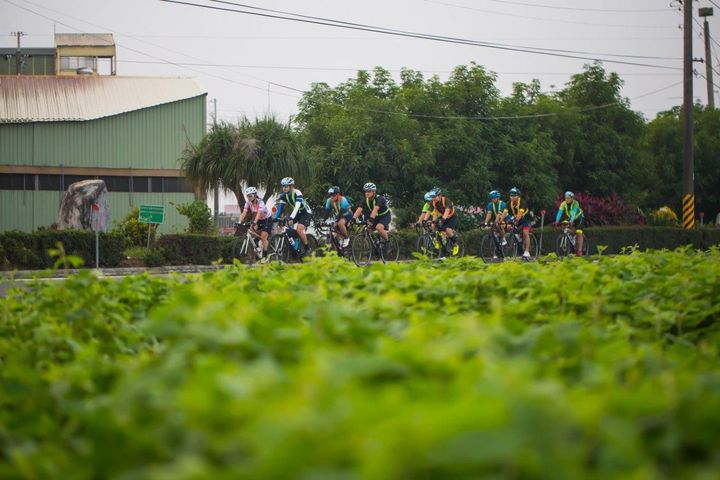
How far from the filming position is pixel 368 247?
83.8ft

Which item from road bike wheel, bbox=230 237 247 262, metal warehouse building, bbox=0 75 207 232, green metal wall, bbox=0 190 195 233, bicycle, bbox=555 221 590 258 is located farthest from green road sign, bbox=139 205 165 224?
metal warehouse building, bbox=0 75 207 232

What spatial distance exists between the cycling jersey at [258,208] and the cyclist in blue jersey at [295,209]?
276 mm

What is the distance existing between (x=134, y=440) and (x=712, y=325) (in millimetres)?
3549

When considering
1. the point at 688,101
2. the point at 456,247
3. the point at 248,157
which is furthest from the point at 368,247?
the point at 688,101

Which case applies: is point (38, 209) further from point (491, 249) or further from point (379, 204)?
point (379, 204)

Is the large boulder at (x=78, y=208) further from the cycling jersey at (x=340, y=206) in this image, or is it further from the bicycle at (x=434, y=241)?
the bicycle at (x=434, y=241)

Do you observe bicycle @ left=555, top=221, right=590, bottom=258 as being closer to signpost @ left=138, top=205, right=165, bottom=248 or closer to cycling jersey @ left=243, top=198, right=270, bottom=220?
cycling jersey @ left=243, top=198, right=270, bottom=220

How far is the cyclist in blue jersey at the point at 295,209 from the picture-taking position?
22984 millimetres

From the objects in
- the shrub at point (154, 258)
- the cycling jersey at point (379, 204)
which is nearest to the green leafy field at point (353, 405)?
the cycling jersey at point (379, 204)

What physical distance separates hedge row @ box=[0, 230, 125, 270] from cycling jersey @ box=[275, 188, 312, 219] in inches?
184

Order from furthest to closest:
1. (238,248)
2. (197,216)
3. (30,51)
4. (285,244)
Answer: (30,51) → (197,216) → (238,248) → (285,244)

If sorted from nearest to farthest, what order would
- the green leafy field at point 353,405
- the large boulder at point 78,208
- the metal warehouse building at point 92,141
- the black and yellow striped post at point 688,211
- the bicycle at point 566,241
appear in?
the green leafy field at point 353,405 < the bicycle at point 566,241 < the large boulder at point 78,208 < the black and yellow striped post at point 688,211 < the metal warehouse building at point 92,141

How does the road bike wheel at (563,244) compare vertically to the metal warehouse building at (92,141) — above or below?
below

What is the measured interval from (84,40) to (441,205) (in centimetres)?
3778
